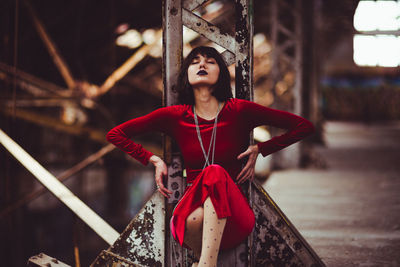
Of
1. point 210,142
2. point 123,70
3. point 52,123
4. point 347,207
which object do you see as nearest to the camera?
point 210,142

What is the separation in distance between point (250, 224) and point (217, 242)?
258 millimetres

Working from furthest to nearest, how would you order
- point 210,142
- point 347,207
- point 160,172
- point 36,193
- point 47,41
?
1. point 47,41
2. point 36,193
3. point 347,207
4. point 160,172
5. point 210,142

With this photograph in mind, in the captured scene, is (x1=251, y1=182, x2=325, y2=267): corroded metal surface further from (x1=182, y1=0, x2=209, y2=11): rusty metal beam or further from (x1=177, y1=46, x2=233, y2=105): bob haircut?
(x1=182, y1=0, x2=209, y2=11): rusty metal beam

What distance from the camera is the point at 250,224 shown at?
2.52 m

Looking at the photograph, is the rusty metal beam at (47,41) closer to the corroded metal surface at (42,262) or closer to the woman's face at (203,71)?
the corroded metal surface at (42,262)

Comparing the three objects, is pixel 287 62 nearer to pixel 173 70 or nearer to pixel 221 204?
pixel 173 70

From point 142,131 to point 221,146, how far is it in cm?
52

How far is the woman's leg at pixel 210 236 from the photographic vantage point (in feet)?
7.63

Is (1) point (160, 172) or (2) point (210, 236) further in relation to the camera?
(1) point (160, 172)

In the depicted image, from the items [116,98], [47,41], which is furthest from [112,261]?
[116,98]

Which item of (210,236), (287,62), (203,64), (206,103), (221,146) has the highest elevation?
(203,64)

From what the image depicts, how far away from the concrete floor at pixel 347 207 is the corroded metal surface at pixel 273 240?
2.22 ft

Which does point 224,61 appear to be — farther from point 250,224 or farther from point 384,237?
point 384,237

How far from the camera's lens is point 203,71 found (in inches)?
101
